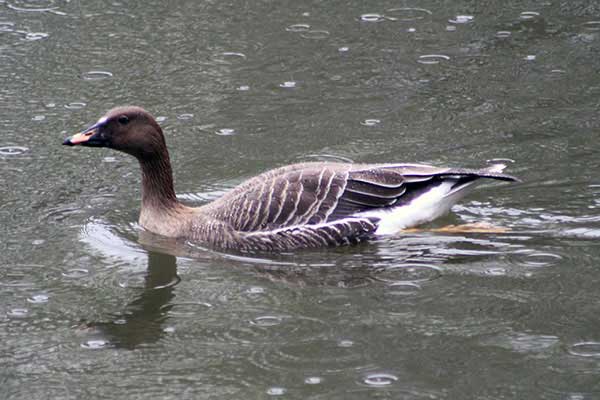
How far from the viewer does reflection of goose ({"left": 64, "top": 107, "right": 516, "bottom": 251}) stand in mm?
9625

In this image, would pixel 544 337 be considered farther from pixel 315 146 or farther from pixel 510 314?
pixel 315 146

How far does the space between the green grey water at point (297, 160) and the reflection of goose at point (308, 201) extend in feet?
0.72

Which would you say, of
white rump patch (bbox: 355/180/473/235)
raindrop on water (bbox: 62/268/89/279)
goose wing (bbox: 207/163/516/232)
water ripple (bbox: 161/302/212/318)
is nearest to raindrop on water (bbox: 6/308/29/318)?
raindrop on water (bbox: 62/268/89/279)

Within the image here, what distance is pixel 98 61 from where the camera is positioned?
44.7ft

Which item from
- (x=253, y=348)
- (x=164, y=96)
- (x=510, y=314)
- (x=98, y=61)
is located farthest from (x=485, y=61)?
(x=253, y=348)

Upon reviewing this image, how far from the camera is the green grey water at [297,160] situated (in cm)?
724

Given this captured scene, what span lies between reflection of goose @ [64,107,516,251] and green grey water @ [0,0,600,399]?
0.72 ft

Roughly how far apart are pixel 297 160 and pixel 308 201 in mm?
1539

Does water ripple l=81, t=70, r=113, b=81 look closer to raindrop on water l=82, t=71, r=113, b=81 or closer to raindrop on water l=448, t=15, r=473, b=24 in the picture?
raindrop on water l=82, t=71, r=113, b=81

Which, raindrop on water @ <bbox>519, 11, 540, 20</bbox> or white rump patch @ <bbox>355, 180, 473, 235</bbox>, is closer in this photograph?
white rump patch @ <bbox>355, 180, 473, 235</bbox>

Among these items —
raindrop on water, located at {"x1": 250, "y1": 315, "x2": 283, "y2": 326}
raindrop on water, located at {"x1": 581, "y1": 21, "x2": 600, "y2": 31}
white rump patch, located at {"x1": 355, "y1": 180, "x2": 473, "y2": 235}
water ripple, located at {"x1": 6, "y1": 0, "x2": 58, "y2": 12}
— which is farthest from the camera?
water ripple, located at {"x1": 6, "y1": 0, "x2": 58, "y2": 12}

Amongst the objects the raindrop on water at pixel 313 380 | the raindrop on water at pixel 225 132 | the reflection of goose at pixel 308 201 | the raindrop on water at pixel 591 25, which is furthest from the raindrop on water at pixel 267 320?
the raindrop on water at pixel 591 25

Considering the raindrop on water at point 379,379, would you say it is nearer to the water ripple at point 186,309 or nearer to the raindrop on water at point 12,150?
the water ripple at point 186,309

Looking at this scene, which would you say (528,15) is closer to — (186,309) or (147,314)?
(186,309)
